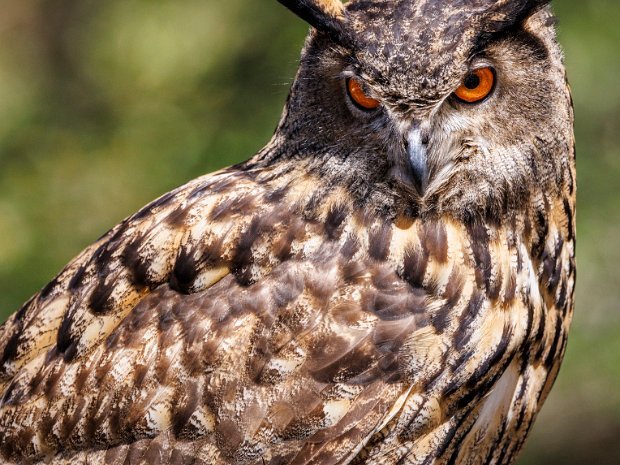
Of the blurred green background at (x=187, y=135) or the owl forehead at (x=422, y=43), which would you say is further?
the blurred green background at (x=187, y=135)

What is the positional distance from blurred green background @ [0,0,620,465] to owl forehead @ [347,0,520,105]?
1.91 metres

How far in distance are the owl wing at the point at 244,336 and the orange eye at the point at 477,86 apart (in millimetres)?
296

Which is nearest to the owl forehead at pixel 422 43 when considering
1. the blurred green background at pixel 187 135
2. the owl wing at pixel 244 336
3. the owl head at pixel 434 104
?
the owl head at pixel 434 104

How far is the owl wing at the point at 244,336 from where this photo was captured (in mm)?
2068

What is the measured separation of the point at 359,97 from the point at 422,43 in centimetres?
19

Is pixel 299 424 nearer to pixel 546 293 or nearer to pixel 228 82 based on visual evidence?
pixel 546 293

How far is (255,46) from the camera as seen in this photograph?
15.5 ft

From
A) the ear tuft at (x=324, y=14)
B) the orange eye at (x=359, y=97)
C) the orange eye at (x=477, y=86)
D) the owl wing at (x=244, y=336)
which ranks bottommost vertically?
the owl wing at (x=244, y=336)

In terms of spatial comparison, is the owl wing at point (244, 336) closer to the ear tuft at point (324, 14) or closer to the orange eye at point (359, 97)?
the orange eye at point (359, 97)

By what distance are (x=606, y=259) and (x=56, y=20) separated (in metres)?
3.42

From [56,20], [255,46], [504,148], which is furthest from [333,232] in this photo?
[56,20]

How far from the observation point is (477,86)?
2.05m

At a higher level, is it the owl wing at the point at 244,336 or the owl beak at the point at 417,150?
the owl beak at the point at 417,150

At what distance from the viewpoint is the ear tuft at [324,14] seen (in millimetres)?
2061
